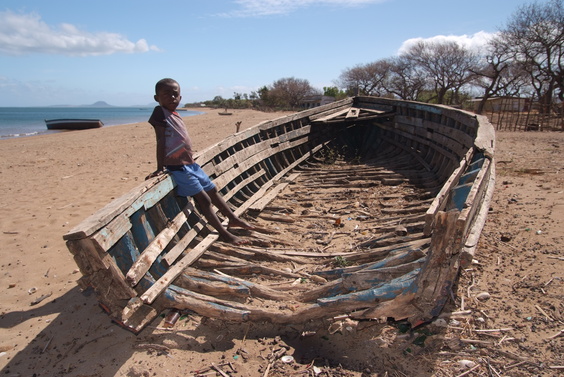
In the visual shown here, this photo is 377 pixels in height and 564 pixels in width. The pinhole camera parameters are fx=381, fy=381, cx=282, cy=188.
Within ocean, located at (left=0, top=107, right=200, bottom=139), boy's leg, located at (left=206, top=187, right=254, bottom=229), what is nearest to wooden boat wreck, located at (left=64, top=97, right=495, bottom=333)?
boy's leg, located at (left=206, top=187, right=254, bottom=229)

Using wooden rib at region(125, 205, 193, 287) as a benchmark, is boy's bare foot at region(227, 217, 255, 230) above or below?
below

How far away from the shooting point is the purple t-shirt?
3638 mm

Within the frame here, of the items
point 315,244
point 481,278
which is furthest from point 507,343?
point 315,244

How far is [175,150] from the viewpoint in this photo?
3.67m

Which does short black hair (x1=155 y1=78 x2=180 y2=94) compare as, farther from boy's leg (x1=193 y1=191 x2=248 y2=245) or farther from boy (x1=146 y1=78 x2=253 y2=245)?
boy's leg (x1=193 y1=191 x2=248 y2=245)

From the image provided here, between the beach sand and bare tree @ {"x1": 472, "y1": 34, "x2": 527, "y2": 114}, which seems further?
bare tree @ {"x1": 472, "y1": 34, "x2": 527, "y2": 114}

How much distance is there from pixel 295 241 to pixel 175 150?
64.8 inches

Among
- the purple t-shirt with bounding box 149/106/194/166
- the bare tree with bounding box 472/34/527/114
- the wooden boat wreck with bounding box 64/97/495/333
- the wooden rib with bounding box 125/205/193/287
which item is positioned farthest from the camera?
the bare tree with bounding box 472/34/527/114

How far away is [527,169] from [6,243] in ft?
30.4

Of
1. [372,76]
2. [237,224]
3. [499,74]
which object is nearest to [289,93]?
[372,76]

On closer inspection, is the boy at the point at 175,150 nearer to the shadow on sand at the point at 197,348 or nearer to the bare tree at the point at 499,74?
the shadow on sand at the point at 197,348

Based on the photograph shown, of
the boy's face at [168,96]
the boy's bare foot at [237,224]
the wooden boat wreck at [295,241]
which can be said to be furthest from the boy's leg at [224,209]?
the boy's face at [168,96]

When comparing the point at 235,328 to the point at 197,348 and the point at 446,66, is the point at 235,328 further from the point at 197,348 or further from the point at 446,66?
the point at 446,66

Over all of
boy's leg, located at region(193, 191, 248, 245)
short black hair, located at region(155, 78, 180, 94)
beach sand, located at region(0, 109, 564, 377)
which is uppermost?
short black hair, located at region(155, 78, 180, 94)
